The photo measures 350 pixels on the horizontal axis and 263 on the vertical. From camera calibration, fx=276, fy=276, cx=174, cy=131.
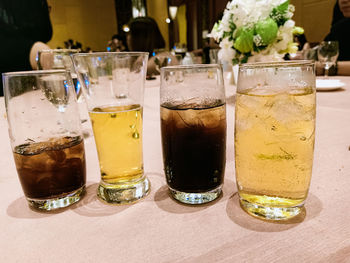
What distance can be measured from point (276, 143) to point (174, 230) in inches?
10.5

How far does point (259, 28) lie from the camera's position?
59.3 inches

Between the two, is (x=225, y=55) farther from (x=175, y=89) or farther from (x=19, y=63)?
(x=19, y=63)

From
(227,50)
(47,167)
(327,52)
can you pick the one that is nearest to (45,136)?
(47,167)

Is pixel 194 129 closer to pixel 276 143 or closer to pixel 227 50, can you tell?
pixel 276 143

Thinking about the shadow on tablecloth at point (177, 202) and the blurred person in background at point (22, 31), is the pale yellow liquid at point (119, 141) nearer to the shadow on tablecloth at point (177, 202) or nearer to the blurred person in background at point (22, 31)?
the shadow on tablecloth at point (177, 202)

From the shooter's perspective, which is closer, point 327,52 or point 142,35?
point 327,52

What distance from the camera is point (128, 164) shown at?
703mm

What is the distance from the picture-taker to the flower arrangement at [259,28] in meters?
1.52

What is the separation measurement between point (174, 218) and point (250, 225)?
158mm

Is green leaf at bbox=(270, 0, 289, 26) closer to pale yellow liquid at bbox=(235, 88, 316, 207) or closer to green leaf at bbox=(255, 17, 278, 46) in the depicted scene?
green leaf at bbox=(255, 17, 278, 46)

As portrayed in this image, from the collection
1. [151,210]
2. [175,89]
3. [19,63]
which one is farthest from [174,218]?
[19,63]

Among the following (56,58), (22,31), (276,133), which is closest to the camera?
(276,133)

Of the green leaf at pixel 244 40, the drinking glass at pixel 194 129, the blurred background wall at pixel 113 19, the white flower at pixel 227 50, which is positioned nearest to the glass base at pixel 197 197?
the drinking glass at pixel 194 129

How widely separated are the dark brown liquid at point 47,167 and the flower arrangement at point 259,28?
123cm
